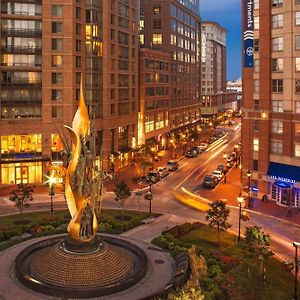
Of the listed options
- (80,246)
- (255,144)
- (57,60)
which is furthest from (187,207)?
(57,60)

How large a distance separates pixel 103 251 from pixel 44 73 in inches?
1706

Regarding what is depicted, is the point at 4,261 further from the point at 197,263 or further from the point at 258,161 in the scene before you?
the point at 258,161

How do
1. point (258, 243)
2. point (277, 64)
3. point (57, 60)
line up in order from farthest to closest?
point (57, 60) < point (277, 64) < point (258, 243)

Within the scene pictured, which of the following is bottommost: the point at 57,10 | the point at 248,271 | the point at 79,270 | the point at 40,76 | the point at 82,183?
the point at 248,271

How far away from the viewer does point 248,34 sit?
6322cm

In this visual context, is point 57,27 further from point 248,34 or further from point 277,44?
point 277,44

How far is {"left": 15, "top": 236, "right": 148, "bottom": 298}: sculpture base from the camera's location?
29.5 m

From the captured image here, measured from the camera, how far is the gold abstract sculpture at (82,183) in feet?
107

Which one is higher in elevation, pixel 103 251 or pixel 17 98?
pixel 17 98

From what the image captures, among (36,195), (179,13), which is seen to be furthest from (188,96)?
(36,195)

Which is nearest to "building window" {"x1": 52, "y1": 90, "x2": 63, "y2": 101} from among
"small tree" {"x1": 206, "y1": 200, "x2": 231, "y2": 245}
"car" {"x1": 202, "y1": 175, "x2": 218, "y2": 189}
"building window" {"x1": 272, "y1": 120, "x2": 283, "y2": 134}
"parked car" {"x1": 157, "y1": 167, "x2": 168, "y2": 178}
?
"parked car" {"x1": 157, "y1": 167, "x2": 168, "y2": 178}

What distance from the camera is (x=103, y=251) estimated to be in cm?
3328

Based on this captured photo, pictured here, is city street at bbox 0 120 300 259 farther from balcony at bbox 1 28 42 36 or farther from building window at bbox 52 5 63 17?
building window at bbox 52 5 63 17

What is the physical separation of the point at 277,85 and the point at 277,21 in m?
8.43
